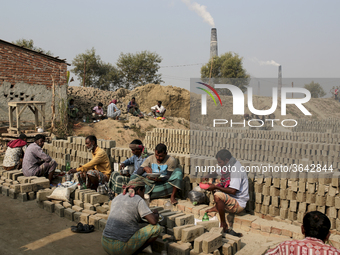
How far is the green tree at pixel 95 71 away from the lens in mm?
32656

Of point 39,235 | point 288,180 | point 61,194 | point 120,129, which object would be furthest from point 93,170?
point 120,129

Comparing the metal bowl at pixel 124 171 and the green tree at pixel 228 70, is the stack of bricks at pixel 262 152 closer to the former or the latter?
the metal bowl at pixel 124 171

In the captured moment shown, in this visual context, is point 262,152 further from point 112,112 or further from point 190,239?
point 112,112

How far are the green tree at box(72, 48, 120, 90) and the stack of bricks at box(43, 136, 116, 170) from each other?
24.3m

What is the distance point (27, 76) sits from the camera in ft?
45.4

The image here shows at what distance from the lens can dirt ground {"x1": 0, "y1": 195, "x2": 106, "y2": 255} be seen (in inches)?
156

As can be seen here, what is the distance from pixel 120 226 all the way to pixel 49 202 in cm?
272

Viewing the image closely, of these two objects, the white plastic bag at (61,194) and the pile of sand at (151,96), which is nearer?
the white plastic bag at (61,194)

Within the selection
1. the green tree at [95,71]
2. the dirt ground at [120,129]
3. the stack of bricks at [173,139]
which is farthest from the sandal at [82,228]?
the green tree at [95,71]

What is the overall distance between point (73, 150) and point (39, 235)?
439 cm

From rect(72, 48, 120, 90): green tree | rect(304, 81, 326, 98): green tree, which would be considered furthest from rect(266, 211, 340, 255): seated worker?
rect(304, 81, 326, 98): green tree

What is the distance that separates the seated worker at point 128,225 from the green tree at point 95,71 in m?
30.7

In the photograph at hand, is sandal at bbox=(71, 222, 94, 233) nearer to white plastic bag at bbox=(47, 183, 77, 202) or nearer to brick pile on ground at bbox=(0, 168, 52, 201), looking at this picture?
white plastic bag at bbox=(47, 183, 77, 202)

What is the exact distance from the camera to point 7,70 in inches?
516
